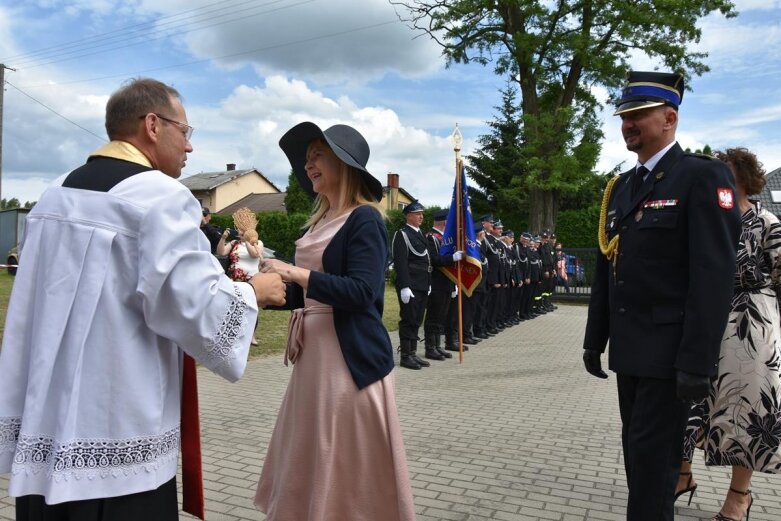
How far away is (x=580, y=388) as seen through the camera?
314 inches

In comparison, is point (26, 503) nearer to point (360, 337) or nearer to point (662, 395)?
point (360, 337)

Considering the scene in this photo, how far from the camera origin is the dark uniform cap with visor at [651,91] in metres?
2.90

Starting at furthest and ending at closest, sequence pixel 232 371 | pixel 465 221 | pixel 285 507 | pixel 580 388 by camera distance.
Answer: pixel 465 221, pixel 580 388, pixel 285 507, pixel 232 371

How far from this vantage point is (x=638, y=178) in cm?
306

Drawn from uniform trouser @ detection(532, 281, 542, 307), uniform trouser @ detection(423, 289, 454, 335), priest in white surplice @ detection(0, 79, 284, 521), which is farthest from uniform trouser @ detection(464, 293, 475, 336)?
priest in white surplice @ detection(0, 79, 284, 521)

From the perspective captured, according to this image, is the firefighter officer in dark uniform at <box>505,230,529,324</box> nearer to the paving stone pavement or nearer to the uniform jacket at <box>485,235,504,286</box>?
the uniform jacket at <box>485,235,504,286</box>

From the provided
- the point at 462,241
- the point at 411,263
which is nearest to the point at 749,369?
the point at 411,263

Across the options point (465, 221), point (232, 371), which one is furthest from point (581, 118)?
point (232, 371)

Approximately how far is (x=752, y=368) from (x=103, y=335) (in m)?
3.42

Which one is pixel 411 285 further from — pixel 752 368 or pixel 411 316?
pixel 752 368

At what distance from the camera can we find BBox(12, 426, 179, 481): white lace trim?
1829mm

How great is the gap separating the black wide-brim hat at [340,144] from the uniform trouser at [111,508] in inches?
61.0

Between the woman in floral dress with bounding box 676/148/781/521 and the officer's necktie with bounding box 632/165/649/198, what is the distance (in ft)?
3.62

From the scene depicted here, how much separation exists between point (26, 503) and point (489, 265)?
1164cm
